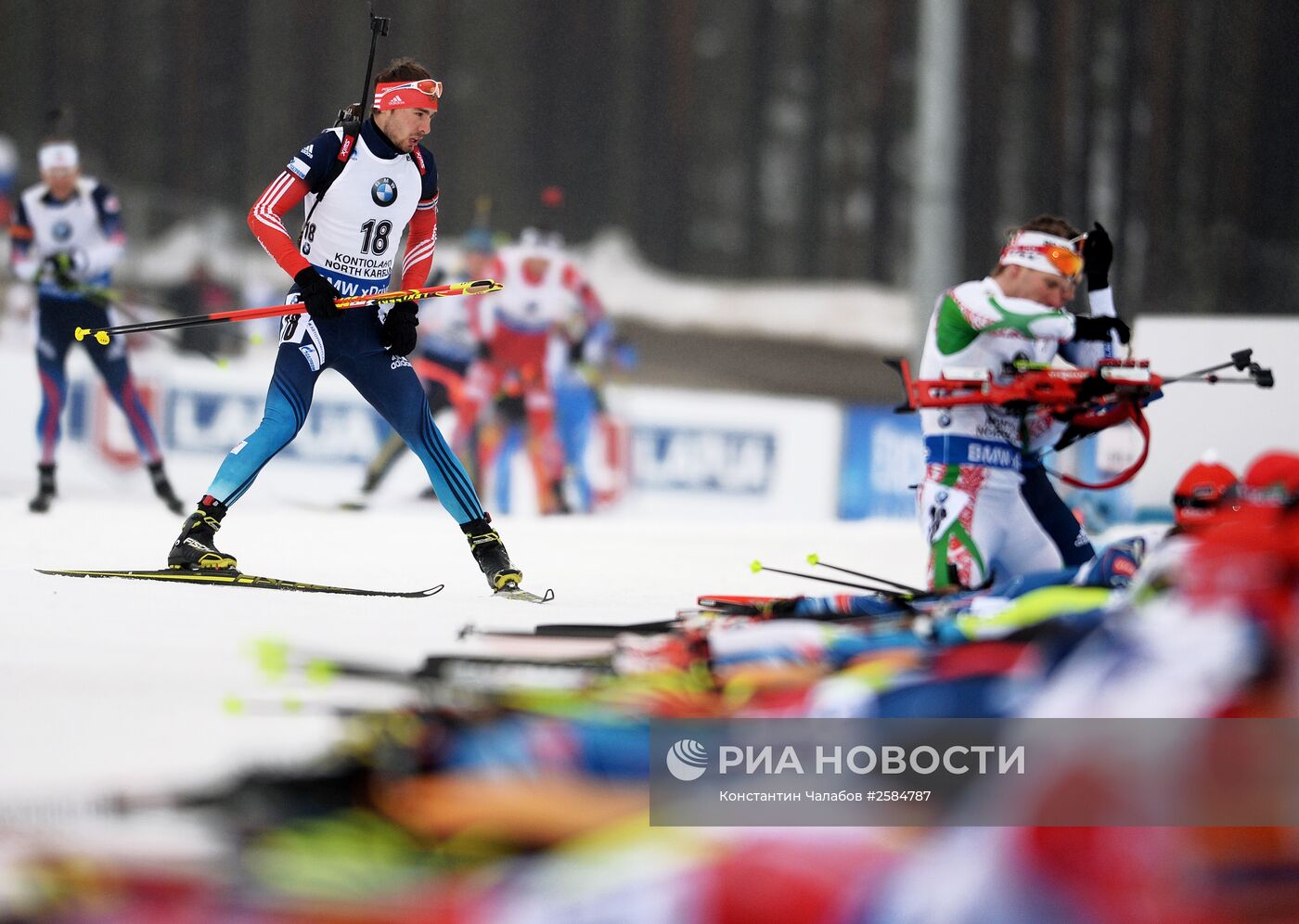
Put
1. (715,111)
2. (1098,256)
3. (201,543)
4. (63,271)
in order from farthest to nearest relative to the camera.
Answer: (715,111)
(63,271)
(201,543)
(1098,256)

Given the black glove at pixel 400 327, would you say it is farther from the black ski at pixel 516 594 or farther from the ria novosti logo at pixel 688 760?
the ria novosti logo at pixel 688 760

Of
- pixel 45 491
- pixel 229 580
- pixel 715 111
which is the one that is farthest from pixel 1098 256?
pixel 715 111

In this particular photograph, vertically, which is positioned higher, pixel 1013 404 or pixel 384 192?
pixel 384 192

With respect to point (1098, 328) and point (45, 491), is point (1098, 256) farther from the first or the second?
point (45, 491)

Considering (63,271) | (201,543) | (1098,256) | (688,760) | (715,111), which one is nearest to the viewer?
(688,760)

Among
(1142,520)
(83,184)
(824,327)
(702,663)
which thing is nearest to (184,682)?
(702,663)

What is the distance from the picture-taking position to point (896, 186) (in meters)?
11.2

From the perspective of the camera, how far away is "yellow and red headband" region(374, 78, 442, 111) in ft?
17.8

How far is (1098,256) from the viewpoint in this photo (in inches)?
199

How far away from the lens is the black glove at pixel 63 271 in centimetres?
887

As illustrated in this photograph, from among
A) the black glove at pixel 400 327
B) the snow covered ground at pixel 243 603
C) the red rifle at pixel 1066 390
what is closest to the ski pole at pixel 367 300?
the black glove at pixel 400 327

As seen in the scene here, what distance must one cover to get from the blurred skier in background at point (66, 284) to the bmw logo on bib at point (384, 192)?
3687 millimetres

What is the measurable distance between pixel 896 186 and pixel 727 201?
1146 millimetres

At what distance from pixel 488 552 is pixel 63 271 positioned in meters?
4.46
